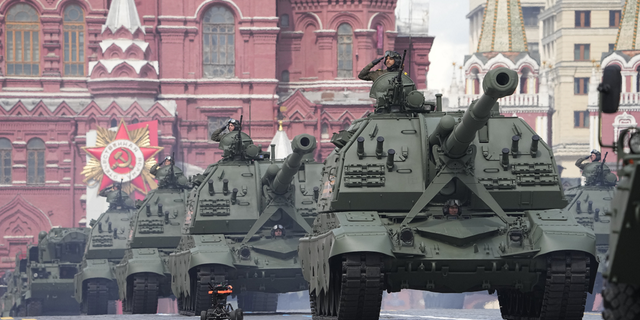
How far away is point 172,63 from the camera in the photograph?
2822 inches

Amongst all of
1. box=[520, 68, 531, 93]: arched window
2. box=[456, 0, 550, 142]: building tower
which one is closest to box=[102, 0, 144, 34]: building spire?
box=[456, 0, 550, 142]: building tower

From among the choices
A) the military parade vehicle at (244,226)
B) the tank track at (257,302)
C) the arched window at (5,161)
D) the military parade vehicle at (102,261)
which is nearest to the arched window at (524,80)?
the arched window at (5,161)

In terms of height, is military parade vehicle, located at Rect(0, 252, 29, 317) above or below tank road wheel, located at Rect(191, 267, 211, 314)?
below

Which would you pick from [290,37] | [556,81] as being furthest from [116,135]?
[556,81]

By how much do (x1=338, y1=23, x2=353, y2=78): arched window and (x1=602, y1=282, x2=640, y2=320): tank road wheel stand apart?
6197cm

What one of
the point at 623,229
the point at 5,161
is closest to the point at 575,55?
the point at 5,161

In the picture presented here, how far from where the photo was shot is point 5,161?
69938mm

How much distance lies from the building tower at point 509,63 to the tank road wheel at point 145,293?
78.5 metres

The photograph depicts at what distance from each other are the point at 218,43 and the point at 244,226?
46234 mm

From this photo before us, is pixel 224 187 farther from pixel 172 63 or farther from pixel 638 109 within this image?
pixel 638 109

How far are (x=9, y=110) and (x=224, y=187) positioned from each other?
145 feet

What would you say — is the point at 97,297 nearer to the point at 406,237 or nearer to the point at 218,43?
the point at 406,237

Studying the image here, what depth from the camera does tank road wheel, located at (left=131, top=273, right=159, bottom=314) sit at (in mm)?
30031

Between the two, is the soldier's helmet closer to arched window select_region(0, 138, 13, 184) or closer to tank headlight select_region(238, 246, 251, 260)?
tank headlight select_region(238, 246, 251, 260)
